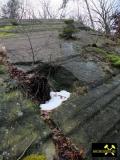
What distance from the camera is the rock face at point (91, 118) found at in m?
3.58

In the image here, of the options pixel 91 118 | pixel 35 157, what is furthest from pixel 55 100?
pixel 35 157

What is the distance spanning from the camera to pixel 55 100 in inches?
168

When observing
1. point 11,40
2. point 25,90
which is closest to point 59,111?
point 25,90

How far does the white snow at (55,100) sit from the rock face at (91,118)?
0.40 feet

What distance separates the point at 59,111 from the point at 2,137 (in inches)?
39.0

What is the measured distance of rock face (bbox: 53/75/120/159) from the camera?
141 inches

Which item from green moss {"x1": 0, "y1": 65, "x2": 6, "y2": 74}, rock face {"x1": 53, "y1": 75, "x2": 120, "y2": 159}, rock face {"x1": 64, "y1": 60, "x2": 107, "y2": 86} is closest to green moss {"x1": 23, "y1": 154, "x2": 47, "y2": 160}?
rock face {"x1": 53, "y1": 75, "x2": 120, "y2": 159}

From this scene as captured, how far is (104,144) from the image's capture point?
11.6 feet

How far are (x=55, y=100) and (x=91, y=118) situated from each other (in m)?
0.62

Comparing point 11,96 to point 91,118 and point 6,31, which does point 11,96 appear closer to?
point 91,118

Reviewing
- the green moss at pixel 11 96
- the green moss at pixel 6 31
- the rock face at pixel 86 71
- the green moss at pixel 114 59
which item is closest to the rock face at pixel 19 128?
the green moss at pixel 11 96

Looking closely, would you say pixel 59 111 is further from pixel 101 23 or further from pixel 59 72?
pixel 101 23

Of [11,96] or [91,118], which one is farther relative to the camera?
[91,118]

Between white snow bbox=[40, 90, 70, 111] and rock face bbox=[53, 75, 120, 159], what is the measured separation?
12 cm
